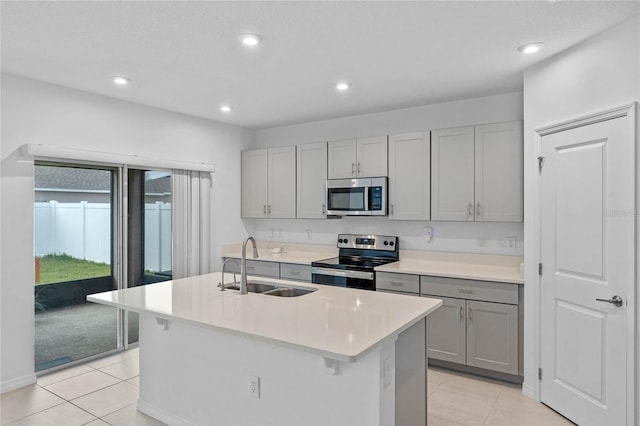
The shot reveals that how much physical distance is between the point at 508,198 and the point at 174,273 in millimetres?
3550

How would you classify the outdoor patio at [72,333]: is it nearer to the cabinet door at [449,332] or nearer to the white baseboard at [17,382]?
the white baseboard at [17,382]

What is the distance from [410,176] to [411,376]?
2.31 m

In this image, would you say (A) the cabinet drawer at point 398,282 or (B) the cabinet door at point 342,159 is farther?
(B) the cabinet door at point 342,159

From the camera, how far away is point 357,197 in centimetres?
454

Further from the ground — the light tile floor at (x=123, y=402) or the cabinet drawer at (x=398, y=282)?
the cabinet drawer at (x=398, y=282)

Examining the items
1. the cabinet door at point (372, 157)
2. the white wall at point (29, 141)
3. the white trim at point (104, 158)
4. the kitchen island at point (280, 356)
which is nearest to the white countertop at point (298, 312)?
the kitchen island at point (280, 356)

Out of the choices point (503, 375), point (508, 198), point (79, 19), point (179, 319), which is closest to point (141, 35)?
point (79, 19)

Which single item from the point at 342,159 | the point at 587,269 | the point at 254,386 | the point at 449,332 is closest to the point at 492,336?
the point at 449,332

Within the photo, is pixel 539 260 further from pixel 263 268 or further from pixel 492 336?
pixel 263 268

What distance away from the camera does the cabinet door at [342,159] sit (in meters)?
4.65

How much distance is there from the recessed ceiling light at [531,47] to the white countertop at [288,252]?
2.96 meters

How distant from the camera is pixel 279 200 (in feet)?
17.2

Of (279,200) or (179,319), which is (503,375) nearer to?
(179,319)

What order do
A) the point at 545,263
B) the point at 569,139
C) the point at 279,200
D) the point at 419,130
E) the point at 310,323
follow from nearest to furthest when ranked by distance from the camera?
1. the point at 310,323
2. the point at 569,139
3. the point at 545,263
4. the point at 419,130
5. the point at 279,200
